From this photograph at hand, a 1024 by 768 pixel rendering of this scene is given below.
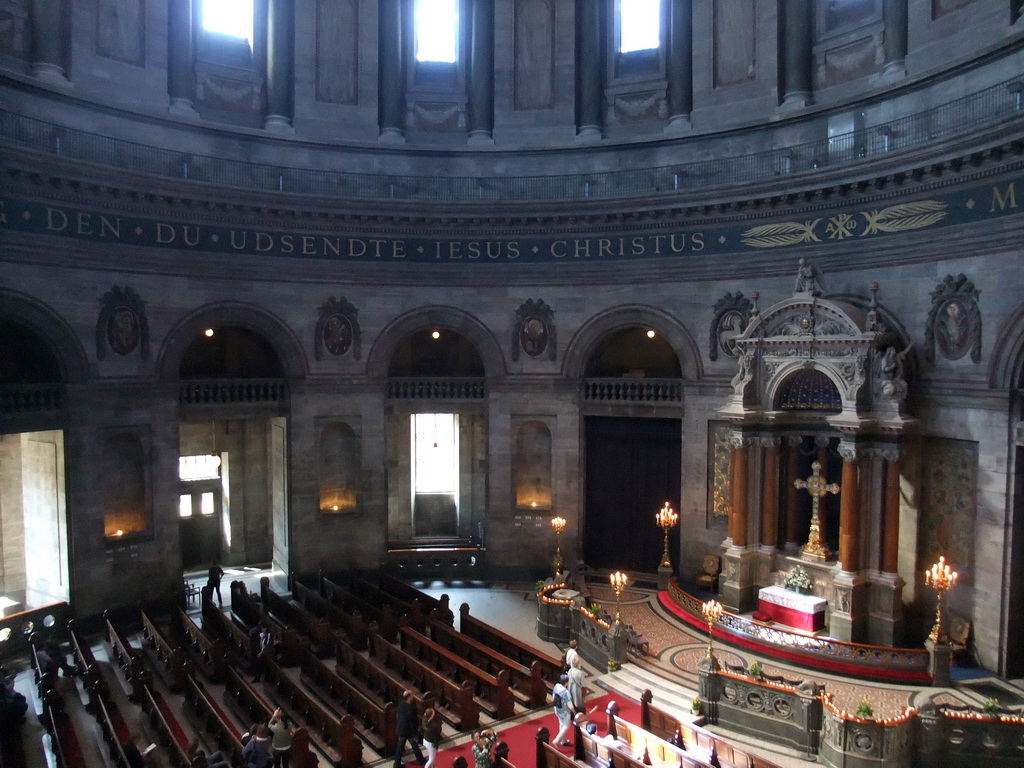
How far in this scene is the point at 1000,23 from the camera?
1769 cm

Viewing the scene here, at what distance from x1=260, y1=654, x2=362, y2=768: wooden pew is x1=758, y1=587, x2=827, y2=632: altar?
1049 centimetres

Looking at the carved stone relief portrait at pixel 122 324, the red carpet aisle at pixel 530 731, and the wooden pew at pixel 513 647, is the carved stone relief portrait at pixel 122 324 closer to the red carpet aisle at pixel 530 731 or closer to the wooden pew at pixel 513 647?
the wooden pew at pixel 513 647

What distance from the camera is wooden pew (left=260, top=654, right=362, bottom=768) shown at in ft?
44.6

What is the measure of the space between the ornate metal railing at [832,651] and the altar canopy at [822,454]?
3.59ft

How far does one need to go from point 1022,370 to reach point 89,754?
20.1 m

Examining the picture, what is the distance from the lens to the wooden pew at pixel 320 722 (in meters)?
13.6

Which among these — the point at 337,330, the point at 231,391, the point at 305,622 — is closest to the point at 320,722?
the point at 305,622

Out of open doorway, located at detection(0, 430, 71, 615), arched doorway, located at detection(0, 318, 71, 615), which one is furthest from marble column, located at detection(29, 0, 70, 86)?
open doorway, located at detection(0, 430, 71, 615)

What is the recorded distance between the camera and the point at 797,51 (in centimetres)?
2209

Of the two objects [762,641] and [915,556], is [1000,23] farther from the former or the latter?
[762,641]

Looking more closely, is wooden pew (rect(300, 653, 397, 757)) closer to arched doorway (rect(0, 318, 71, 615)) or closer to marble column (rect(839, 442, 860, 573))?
arched doorway (rect(0, 318, 71, 615))

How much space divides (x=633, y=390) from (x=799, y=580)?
775 centimetres

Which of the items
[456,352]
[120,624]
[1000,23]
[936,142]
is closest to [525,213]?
[456,352]

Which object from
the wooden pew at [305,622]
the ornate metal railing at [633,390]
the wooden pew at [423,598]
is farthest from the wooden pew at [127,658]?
the ornate metal railing at [633,390]
